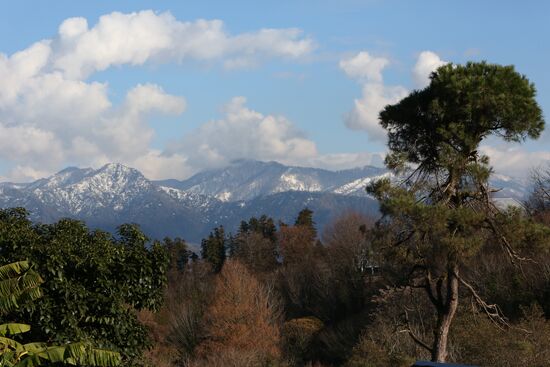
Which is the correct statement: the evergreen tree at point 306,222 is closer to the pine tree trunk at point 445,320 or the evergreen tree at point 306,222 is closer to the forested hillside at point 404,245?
the forested hillside at point 404,245

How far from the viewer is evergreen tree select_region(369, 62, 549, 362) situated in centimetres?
1491

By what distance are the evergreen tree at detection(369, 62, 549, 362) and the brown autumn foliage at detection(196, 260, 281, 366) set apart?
2548cm

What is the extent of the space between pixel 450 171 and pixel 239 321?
3412 cm

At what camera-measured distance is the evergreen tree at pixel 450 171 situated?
48.9ft

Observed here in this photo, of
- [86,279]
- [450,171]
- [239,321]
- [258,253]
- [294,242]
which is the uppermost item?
[450,171]

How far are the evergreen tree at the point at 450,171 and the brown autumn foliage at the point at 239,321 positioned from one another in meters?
25.5

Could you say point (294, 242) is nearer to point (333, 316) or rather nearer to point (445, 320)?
point (333, 316)

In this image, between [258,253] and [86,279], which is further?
[258,253]

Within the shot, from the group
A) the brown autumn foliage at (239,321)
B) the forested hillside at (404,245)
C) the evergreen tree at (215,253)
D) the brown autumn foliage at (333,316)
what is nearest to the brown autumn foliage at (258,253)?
the brown autumn foliage at (333,316)

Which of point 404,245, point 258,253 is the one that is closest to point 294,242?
point 258,253

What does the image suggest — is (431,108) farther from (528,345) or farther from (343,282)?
(343,282)

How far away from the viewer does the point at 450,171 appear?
15570 mm

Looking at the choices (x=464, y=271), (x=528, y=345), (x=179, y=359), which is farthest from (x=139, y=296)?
(x=179, y=359)

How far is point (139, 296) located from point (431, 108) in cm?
761
